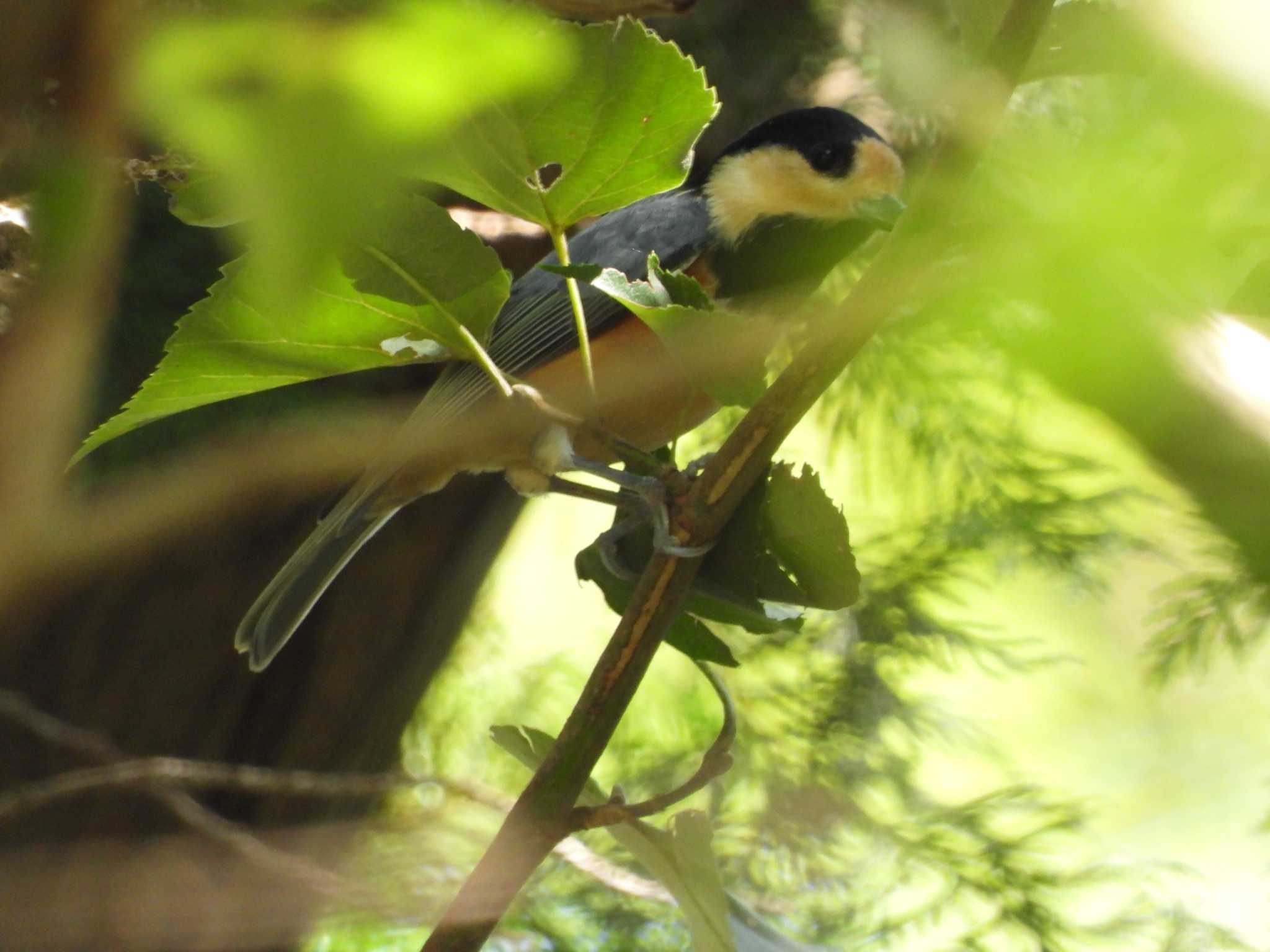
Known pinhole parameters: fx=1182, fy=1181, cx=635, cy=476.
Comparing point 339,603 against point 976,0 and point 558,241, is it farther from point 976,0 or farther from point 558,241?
point 976,0

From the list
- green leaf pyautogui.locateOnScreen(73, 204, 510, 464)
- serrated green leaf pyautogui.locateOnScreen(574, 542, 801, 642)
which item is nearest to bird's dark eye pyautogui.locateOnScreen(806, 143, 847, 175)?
serrated green leaf pyautogui.locateOnScreen(574, 542, 801, 642)

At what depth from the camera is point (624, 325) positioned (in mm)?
1031

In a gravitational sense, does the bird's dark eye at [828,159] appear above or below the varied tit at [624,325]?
above

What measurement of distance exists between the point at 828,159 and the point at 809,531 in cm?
53

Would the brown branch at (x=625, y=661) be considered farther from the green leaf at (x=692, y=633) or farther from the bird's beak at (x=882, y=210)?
the bird's beak at (x=882, y=210)

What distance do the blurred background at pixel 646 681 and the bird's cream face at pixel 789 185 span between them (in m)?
0.07

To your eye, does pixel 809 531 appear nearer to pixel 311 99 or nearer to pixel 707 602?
pixel 707 602

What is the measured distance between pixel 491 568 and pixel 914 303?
1190mm

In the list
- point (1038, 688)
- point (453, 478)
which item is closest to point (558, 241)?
point (453, 478)

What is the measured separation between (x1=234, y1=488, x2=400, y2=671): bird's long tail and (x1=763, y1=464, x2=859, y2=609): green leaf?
24.0 inches

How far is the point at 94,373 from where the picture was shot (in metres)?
1.01

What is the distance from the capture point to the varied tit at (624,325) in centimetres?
97

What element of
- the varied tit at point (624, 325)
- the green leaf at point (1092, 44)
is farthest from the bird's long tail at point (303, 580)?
the green leaf at point (1092, 44)

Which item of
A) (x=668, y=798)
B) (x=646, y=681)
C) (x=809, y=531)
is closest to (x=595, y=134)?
(x=809, y=531)
